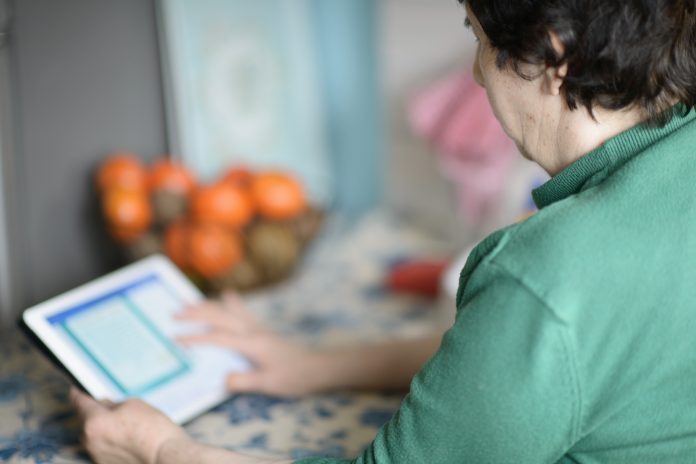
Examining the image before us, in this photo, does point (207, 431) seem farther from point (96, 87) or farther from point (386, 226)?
point (386, 226)

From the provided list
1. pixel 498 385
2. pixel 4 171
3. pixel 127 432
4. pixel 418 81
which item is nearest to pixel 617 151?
pixel 498 385

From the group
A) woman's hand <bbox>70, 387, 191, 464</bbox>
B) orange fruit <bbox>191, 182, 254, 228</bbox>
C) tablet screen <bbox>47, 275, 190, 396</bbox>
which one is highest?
orange fruit <bbox>191, 182, 254, 228</bbox>

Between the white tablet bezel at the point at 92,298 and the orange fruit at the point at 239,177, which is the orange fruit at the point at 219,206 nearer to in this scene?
the orange fruit at the point at 239,177

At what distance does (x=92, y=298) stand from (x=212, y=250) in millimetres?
295

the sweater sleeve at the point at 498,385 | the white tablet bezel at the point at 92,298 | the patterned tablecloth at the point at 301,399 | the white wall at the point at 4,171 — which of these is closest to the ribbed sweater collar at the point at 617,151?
the sweater sleeve at the point at 498,385

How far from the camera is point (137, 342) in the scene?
1.05 meters

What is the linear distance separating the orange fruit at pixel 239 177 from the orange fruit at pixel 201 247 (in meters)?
0.10

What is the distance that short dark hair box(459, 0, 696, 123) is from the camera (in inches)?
25.8

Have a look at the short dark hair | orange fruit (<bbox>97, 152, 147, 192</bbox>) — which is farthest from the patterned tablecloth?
the short dark hair

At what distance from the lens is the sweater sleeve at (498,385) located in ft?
2.04

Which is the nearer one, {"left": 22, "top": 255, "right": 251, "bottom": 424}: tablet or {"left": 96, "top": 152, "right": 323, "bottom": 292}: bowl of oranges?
{"left": 22, "top": 255, "right": 251, "bottom": 424}: tablet

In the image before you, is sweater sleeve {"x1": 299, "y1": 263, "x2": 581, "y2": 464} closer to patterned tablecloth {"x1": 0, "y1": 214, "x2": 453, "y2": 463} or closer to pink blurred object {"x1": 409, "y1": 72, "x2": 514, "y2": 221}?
patterned tablecloth {"x1": 0, "y1": 214, "x2": 453, "y2": 463}

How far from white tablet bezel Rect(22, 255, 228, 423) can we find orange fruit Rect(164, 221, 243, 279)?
16 centimetres

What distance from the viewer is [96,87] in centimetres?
139
